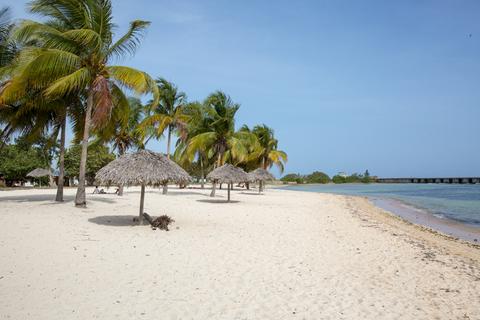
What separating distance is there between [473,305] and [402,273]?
155cm

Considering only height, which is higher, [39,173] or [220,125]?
[220,125]

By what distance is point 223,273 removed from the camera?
6.18 metres

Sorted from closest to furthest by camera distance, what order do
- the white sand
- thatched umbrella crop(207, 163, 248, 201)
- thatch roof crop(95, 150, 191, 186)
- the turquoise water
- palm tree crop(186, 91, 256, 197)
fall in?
the white sand
thatch roof crop(95, 150, 191, 186)
thatched umbrella crop(207, 163, 248, 201)
the turquoise water
palm tree crop(186, 91, 256, 197)

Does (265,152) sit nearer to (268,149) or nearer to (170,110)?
(268,149)

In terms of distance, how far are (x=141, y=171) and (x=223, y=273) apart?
4.80 meters

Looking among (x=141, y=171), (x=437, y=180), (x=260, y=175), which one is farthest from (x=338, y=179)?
(x=141, y=171)

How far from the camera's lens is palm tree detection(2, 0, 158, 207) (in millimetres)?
12234

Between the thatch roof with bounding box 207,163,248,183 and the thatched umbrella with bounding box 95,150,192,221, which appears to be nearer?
the thatched umbrella with bounding box 95,150,192,221

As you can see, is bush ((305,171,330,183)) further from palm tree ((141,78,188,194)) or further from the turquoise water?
palm tree ((141,78,188,194))

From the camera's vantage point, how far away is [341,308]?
4.80 metres

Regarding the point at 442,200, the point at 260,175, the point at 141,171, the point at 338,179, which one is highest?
the point at 338,179

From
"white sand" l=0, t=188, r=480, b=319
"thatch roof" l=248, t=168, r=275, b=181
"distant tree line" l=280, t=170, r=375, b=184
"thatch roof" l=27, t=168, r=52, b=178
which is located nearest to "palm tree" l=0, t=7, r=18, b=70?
"white sand" l=0, t=188, r=480, b=319

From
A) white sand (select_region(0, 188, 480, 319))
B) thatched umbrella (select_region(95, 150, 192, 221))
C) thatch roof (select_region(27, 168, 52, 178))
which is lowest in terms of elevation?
white sand (select_region(0, 188, 480, 319))

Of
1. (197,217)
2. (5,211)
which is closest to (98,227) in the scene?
(197,217)
